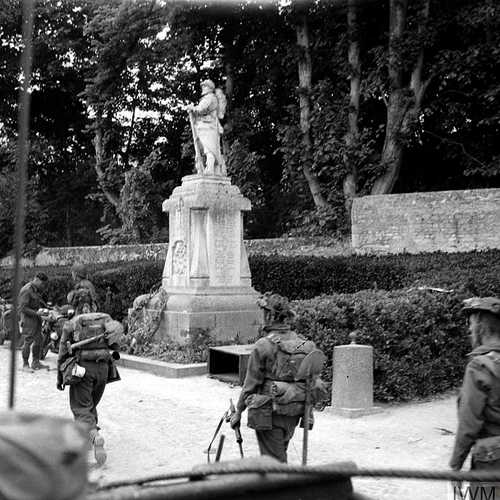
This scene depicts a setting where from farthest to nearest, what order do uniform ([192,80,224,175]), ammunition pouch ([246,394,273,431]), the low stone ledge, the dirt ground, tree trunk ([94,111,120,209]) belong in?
tree trunk ([94,111,120,209])
uniform ([192,80,224,175])
the low stone ledge
the dirt ground
ammunition pouch ([246,394,273,431])

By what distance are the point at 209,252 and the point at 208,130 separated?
8.21 ft

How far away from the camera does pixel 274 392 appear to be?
5.28m

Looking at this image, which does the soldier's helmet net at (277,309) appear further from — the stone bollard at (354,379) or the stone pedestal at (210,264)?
the stone pedestal at (210,264)

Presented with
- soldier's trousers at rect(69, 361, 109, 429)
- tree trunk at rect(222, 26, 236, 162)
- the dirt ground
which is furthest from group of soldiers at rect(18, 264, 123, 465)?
tree trunk at rect(222, 26, 236, 162)

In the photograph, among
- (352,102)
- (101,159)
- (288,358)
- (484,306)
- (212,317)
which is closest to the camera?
(484,306)

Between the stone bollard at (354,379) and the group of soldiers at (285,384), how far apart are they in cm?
280

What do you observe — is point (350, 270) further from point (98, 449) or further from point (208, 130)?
point (98, 449)

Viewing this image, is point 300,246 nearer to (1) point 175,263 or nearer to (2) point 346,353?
(1) point 175,263

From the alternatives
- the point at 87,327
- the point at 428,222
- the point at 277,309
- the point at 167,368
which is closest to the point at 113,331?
the point at 87,327

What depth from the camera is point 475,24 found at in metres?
21.8

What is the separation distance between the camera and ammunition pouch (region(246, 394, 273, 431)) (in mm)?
5266

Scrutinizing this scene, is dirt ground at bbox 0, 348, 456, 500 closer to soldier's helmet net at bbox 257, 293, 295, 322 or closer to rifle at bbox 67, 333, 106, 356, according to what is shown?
rifle at bbox 67, 333, 106, 356

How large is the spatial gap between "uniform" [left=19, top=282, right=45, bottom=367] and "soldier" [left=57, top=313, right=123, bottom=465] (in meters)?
5.90

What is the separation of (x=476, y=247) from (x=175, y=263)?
7.95 m
